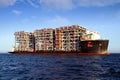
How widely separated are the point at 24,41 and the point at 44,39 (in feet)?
78.2

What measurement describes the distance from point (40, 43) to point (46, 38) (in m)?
7.35

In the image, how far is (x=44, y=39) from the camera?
17650cm

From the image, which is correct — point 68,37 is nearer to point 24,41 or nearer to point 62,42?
point 62,42

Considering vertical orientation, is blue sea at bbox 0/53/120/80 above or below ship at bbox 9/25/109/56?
below

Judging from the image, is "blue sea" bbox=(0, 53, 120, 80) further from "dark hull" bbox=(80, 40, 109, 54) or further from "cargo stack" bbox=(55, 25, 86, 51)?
"cargo stack" bbox=(55, 25, 86, 51)

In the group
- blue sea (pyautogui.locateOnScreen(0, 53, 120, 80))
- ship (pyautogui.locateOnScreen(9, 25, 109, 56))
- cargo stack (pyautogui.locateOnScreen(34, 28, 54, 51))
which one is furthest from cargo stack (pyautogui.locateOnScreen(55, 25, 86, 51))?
blue sea (pyautogui.locateOnScreen(0, 53, 120, 80))

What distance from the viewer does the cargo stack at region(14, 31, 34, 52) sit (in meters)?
188

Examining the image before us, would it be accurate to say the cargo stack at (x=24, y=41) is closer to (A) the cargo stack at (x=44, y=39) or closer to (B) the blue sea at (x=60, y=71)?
(A) the cargo stack at (x=44, y=39)

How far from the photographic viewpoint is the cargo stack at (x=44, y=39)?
172750mm

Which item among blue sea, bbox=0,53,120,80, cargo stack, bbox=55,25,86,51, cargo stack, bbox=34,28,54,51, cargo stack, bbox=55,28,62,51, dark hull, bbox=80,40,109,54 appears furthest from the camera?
cargo stack, bbox=34,28,54,51

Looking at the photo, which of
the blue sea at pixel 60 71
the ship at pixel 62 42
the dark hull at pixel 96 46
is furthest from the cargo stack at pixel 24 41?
the blue sea at pixel 60 71

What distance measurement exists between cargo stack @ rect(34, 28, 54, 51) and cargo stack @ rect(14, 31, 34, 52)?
9230mm

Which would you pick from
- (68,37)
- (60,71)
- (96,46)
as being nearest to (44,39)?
(68,37)

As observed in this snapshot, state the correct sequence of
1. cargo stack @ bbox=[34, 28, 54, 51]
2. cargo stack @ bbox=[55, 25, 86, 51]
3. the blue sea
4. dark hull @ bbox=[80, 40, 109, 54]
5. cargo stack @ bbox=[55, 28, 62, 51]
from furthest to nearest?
cargo stack @ bbox=[34, 28, 54, 51] < cargo stack @ bbox=[55, 28, 62, 51] < cargo stack @ bbox=[55, 25, 86, 51] < dark hull @ bbox=[80, 40, 109, 54] < the blue sea
